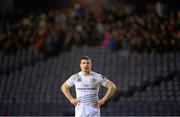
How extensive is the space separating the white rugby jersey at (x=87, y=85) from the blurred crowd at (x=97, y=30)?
961 cm

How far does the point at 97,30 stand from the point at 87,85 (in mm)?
10238

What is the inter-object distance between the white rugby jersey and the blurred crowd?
9.61 metres

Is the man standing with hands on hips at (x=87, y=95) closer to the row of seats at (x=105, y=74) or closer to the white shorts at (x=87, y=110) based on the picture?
the white shorts at (x=87, y=110)

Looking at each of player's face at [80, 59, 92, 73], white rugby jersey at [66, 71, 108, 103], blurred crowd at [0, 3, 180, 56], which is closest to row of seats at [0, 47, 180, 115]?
blurred crowd at [0, 3, 180, 56]

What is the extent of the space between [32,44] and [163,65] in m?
4.59

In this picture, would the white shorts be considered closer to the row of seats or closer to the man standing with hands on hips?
the man standing with hands on hips

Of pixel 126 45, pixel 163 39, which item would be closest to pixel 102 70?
pixel 126 45

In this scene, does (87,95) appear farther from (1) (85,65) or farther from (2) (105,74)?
(2) (105,74)

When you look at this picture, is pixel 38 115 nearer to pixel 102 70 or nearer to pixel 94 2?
pixel 102 70

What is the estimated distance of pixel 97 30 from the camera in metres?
17.4

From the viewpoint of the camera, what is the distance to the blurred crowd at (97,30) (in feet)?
55.4

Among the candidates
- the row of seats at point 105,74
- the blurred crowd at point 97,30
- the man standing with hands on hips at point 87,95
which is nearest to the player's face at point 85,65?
the man standing with hands on hips at point 87,95

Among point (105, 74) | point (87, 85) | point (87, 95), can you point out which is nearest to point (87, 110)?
point (87, 95)

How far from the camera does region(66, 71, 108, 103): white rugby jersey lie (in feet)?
23.8
